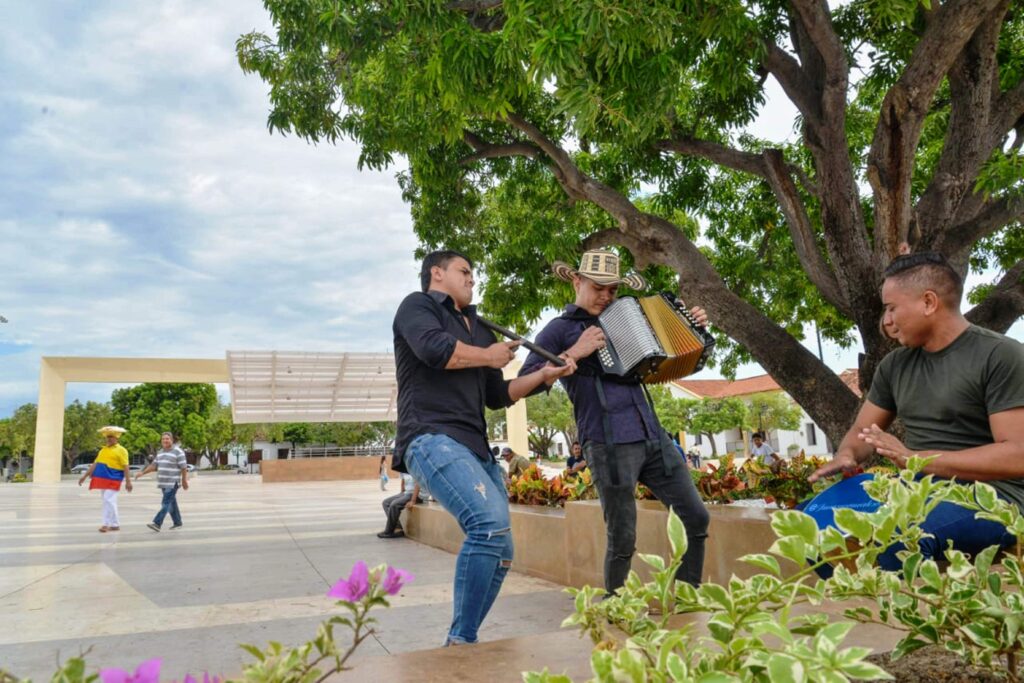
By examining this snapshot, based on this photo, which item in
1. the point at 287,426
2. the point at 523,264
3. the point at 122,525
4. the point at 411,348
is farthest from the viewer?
the point at 287,426

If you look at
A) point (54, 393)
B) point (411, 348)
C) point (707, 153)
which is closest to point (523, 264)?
A: point (707, 153)

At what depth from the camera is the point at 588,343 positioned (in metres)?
3.63

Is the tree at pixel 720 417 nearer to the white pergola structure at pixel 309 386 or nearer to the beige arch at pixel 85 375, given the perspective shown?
the white pergola structure at pixel 309 386

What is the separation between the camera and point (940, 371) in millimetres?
2645

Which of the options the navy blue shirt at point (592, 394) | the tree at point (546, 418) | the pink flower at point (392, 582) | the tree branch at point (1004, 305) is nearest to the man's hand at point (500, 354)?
the navy blue shirt at point (592, 394)

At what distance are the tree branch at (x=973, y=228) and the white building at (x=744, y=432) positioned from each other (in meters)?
57.0

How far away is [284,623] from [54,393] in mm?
34277

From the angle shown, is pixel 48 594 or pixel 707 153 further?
pixel 707 153

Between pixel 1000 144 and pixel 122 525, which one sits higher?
pixel 1000 144

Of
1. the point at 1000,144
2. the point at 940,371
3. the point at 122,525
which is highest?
the point at 1000,144

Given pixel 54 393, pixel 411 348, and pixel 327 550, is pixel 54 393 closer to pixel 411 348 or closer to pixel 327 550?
pixel 327 550

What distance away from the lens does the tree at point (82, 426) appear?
6556cm

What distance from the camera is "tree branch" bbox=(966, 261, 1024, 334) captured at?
23.3ft

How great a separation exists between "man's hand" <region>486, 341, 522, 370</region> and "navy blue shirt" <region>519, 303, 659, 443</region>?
0.48 meters
